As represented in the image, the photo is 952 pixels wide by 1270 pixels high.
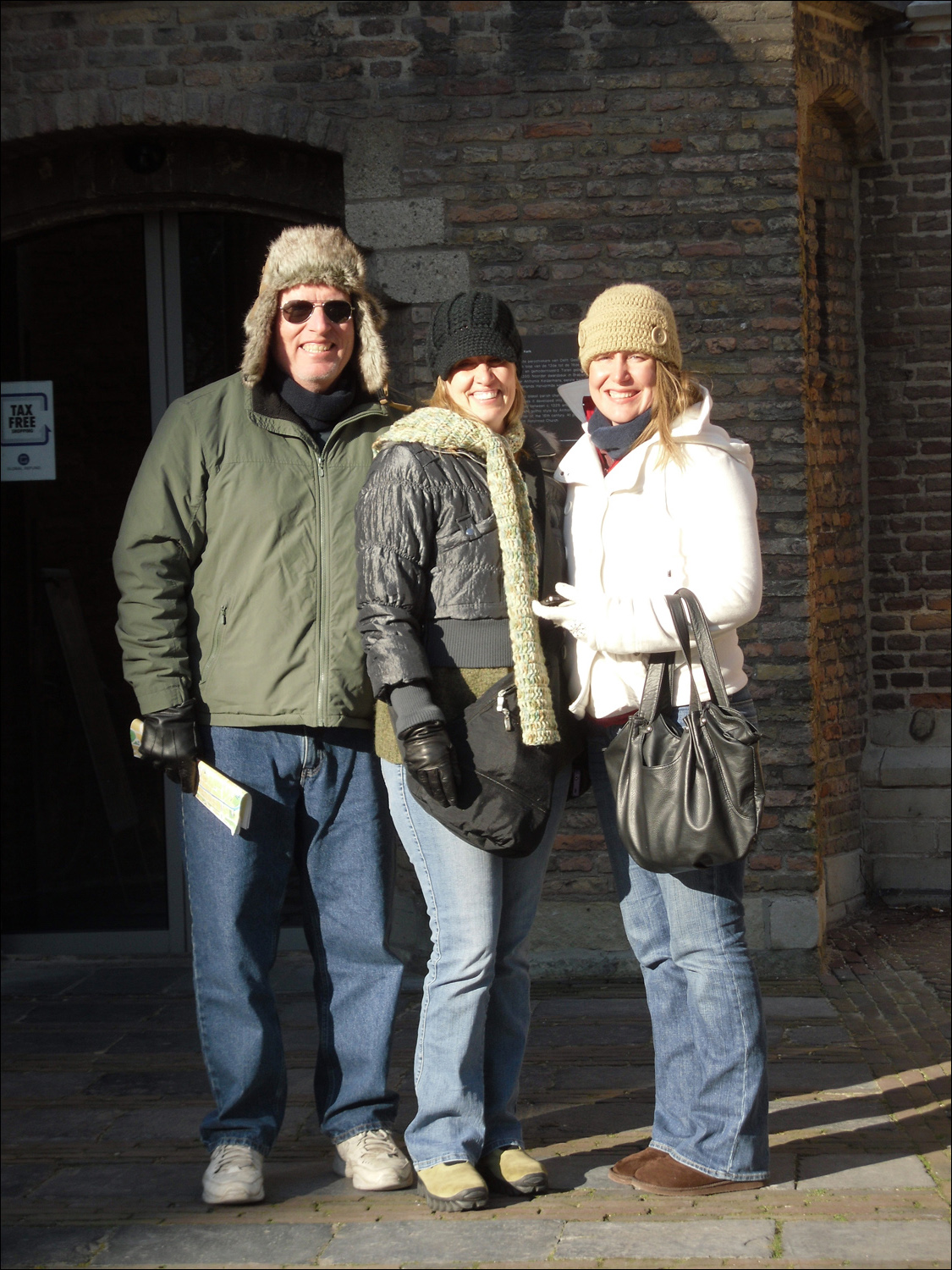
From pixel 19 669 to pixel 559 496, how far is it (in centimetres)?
356

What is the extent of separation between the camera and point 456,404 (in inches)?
135

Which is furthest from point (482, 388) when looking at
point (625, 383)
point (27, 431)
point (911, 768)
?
point (911, 768)

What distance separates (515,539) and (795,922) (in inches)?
117

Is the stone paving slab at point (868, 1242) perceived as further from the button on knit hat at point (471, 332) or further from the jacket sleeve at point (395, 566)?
the button on knit hat at point (471, 332)

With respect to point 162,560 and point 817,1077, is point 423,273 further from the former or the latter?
point 817,1077

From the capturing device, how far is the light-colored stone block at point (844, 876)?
639 cm

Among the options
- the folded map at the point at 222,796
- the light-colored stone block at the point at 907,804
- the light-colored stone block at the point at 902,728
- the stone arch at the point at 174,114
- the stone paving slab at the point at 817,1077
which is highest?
the stone arch at the point at 174,114

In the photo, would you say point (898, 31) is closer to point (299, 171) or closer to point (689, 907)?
point (299, 171)

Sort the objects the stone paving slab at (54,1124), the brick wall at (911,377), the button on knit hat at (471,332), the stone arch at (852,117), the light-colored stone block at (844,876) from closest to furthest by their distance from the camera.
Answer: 1. the button on knit hat at (471,332)
2. the stone paving slab at (54,1124)
3. the stone arch at (852,117)
4. the light-colored stone block at (844,876)
5. the brick wall at (911,377)

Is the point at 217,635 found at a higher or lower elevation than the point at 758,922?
higher

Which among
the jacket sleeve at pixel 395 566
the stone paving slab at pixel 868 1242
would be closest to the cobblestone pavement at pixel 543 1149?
the stone paving slab at pixel 868 1242

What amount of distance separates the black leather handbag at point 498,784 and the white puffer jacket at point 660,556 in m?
0.20

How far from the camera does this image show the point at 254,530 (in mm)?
3590

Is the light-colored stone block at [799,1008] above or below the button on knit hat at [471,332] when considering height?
below
